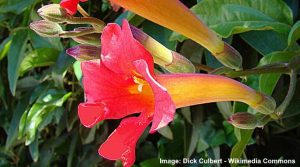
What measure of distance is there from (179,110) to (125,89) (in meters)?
0.70

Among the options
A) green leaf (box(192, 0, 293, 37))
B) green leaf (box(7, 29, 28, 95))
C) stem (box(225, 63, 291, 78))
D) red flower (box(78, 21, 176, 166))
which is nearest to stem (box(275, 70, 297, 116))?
stem (box(225, 63, 291, 78))

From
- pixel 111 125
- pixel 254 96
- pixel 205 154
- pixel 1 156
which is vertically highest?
pixel 254 96

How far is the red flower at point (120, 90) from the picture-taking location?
1.90 ft

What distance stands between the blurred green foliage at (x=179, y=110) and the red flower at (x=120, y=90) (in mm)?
335

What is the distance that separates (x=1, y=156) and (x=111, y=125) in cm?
49

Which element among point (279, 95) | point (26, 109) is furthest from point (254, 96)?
point (26, 109)

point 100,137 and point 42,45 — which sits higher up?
point 42,45

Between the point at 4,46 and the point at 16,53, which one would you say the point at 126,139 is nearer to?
the point at 16,53

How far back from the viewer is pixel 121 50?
0.58 metres

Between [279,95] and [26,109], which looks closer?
[279,95]

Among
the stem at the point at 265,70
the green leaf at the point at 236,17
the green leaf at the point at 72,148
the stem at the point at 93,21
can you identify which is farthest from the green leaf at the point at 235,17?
the green leaf at the point at 72,148

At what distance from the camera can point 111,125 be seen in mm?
1492

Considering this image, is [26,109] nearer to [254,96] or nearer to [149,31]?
[149,31]

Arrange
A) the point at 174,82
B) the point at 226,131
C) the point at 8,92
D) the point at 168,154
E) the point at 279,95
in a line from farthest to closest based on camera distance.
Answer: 1. the point at 8,92
2. the point at 168,154
3. the point at 226,131
4. the point at 279,95
5. the point at 174,82
